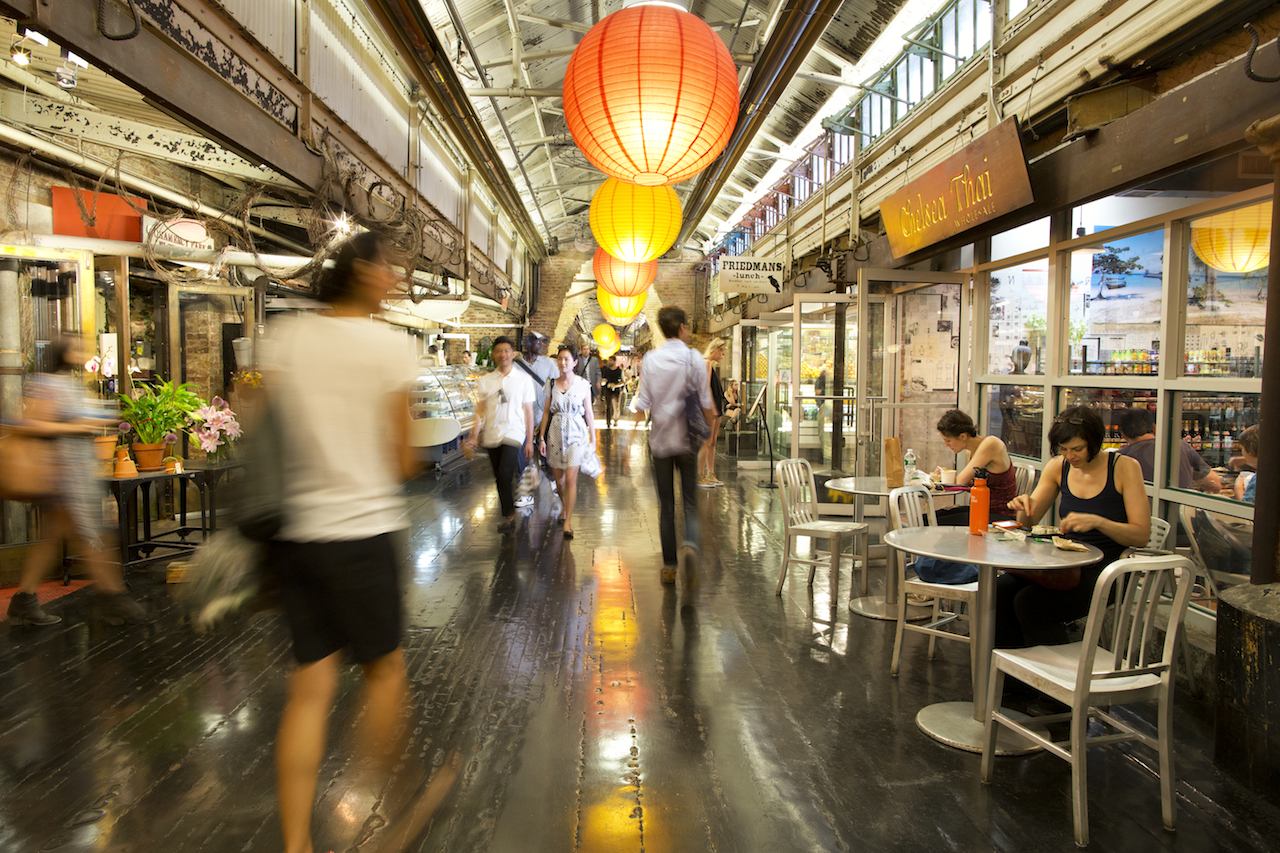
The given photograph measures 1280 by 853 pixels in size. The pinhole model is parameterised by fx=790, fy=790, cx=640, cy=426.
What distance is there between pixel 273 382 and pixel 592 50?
2884 millimetres

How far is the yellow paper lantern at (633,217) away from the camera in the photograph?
715cm

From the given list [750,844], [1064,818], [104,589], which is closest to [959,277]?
[1064,818]

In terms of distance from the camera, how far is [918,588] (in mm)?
3682

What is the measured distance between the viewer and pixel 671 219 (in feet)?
24.1

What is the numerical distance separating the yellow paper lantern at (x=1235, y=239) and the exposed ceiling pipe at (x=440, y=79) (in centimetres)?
499

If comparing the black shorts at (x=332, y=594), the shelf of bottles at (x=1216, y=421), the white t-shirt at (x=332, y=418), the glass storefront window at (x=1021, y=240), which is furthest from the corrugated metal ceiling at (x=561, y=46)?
the black shorts at (x=332, y=594)

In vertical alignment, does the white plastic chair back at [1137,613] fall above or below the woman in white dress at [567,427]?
below

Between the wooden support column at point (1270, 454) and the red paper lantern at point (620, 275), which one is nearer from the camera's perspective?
the wooden support column at point (1270, 454)

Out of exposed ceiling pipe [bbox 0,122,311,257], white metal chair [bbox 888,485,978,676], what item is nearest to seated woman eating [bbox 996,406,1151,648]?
white metal chair [bbox 888,485,978,676]

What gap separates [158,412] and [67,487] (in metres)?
1.24

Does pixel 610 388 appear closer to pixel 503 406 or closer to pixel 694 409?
pixel 503 406

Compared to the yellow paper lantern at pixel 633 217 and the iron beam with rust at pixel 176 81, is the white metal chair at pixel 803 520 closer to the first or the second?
the yellow paper lantern at pixel 633 217

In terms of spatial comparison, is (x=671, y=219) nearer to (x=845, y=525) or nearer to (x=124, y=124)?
(x=845, y=525)

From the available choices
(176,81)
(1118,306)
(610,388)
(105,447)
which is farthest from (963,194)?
(610,388)
